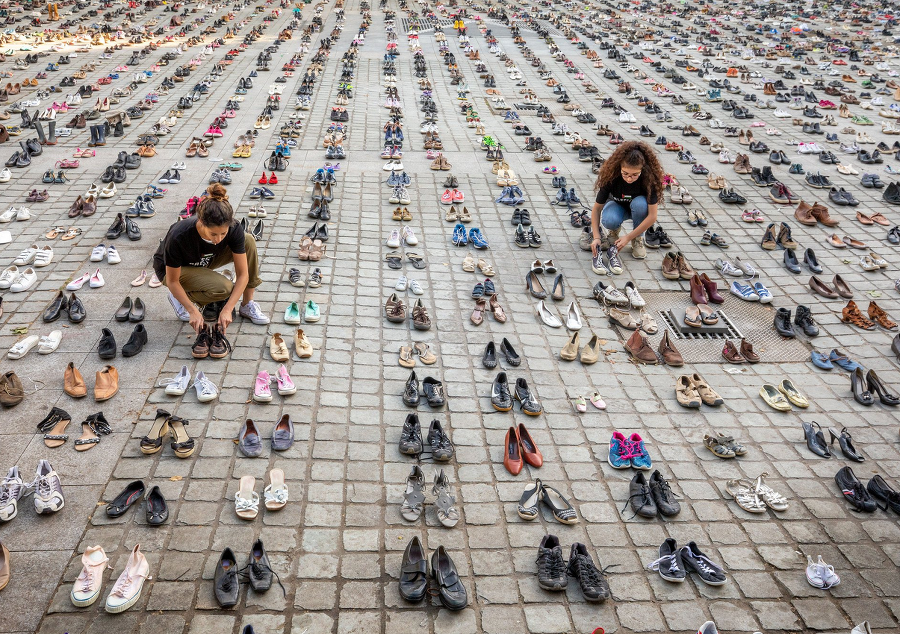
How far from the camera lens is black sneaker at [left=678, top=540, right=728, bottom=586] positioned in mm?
4523

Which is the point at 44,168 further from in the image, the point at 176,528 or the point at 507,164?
the point at 176,528

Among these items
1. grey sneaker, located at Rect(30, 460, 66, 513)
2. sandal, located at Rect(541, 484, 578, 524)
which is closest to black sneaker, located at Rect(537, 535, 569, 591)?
sandal, located at Rect(541, 484, 578, 524)

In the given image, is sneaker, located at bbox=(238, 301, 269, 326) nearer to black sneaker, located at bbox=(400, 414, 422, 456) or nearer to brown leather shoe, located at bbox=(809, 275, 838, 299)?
black sneaker, located at bbox=(400, 414, 422, 456)

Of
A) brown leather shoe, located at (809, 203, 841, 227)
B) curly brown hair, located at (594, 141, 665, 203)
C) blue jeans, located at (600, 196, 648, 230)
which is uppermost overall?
curly brown hair, located at (594, 141, 665, 203)

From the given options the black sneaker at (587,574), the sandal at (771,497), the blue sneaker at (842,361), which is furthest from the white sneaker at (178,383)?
the blue sneaker at (842,361)

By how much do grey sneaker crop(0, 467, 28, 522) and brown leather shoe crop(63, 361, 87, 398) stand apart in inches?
40.3

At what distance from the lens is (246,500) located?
16.0 ft

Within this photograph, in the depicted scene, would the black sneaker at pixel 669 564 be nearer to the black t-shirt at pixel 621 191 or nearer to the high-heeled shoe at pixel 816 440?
the high-heeled shoe at pixel 816 440

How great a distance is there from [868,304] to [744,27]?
2202cm

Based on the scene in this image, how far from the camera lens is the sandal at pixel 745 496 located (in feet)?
16.9

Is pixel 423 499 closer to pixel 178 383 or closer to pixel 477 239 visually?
pixel 178 383

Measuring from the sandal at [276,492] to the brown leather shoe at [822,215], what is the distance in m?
9.10

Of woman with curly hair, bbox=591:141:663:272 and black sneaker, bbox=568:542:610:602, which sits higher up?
woman with curly hair, bbox=591:141:663:272

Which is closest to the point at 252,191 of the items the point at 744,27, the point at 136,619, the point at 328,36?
the point at 136,619
